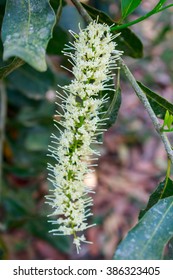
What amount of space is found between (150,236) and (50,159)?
1.00 meters

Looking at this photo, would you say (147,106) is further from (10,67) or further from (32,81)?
(32,81)

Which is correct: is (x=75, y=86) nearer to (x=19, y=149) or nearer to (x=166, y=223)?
(x=166, y=223)

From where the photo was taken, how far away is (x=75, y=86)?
0.80 m

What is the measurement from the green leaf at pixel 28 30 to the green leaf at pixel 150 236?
0.95 feet

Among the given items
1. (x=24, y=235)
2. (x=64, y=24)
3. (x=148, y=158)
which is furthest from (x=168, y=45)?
(x=24, y=235)

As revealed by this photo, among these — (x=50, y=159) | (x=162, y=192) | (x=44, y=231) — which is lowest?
(x=44, y=231)

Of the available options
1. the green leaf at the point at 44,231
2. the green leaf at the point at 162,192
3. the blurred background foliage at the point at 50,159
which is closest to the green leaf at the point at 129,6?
the blurred background foliage at the point at 50,159

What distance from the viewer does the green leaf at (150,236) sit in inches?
29.1

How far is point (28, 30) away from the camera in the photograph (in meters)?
0.74

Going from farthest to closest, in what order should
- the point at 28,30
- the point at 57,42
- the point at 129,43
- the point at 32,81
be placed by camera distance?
the point at 32,81 < the point at 57,42 < the point at 129,43 < the point at 28,30

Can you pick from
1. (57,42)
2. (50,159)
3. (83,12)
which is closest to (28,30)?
(83,12)

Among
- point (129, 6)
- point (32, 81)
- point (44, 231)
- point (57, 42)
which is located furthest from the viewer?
point (44, 231)
